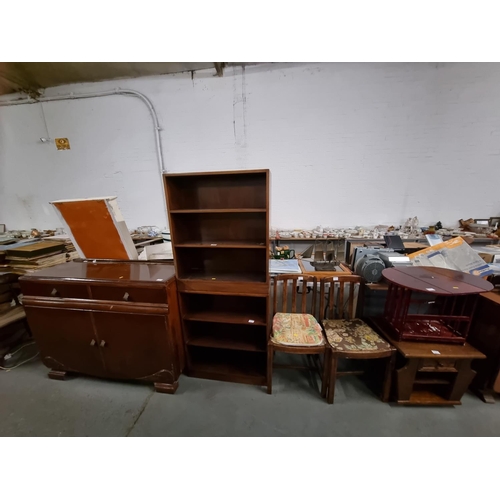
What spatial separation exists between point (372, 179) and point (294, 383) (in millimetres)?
2895

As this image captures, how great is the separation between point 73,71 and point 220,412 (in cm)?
458

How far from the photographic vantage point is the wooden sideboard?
1411 mm

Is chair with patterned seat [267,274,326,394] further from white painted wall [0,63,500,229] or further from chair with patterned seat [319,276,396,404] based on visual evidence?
white painted wall [0,63,500,229]

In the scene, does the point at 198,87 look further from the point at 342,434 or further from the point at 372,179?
the point at 342,434

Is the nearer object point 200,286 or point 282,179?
point 200,286

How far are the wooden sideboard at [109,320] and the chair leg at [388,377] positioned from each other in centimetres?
153

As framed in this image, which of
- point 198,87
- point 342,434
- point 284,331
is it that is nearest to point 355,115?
point 198,87

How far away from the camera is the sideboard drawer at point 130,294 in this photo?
4.53 ft

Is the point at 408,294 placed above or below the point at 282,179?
below

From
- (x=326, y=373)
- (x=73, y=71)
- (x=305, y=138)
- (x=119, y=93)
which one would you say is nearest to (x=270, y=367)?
(x=326, y=373)

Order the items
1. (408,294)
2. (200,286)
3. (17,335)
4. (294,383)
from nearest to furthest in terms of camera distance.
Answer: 1. (408,294)
2. (200,286)
3. (294,383)
4. (17,335)

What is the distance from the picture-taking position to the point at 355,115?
2844 mm

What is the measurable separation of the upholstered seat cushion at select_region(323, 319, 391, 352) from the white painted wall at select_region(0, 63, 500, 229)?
6.22 feet

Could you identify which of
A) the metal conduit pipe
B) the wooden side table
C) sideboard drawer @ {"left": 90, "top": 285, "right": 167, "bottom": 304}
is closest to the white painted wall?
the metal conduit pipe
